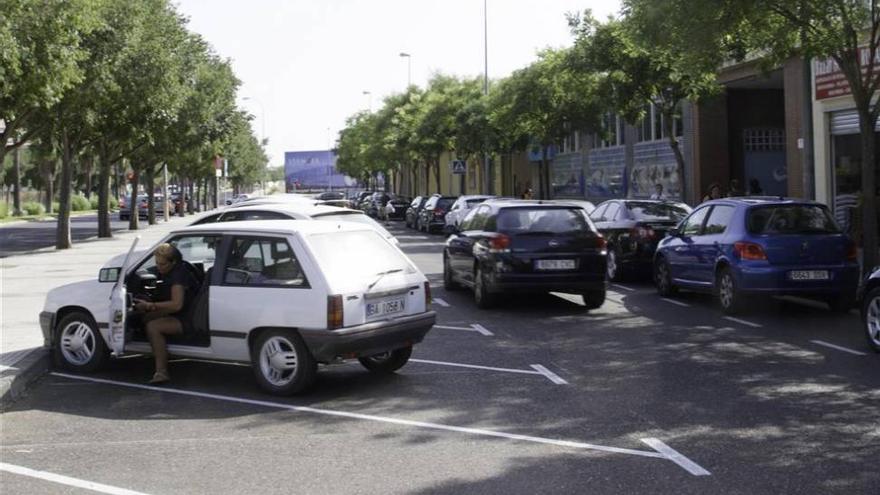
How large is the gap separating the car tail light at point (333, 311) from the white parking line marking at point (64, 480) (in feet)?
8.74

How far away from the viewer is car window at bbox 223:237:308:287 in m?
8.79

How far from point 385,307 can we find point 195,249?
2096 millimetres

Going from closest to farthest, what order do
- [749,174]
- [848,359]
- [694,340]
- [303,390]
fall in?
[303,390]
[848,359]
[694,340]
[749,174]

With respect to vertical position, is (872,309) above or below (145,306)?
below

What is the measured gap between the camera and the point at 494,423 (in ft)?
25.1

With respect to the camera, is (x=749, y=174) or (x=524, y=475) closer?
(x=524, y=475)

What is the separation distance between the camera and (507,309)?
1516cm

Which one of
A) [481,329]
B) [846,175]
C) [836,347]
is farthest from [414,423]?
[846,175]

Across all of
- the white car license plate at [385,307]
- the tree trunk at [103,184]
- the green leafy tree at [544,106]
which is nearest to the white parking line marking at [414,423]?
the white car license plate at [385,307]

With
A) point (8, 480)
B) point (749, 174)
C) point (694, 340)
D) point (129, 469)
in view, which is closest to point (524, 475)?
point (129, 469)

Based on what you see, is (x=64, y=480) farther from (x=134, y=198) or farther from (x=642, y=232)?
(x=134, y=198)

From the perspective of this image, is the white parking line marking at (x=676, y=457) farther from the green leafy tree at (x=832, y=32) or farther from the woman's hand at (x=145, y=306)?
the green leafy tree at (x=832, y=32)

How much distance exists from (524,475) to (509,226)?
27.8 feet

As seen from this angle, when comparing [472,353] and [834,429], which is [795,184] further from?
[834,429]
